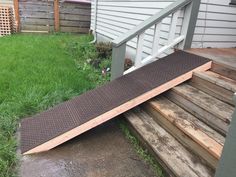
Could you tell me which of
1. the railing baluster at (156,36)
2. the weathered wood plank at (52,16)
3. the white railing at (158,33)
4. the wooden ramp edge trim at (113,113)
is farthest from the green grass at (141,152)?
the weathered wood plank at (52,16)

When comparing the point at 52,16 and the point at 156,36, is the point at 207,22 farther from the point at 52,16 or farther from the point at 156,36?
the point at 52,16

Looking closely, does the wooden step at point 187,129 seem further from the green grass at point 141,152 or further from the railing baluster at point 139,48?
the railing baluster at point 139,48

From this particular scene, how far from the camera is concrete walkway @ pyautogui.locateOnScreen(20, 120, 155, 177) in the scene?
86.2 inches

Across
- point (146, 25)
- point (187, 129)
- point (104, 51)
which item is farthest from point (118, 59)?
point (104, 51)

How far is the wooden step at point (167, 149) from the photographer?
201cm

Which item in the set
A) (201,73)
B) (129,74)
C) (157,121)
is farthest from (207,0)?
(157,121)

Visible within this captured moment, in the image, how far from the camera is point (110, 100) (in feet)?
9.06

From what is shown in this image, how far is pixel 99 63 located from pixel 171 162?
11.0ft

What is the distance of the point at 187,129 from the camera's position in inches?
89.4

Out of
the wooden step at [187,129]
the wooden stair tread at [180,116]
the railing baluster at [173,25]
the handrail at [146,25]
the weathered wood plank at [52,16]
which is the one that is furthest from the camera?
the weathered wood plank at [52,16]

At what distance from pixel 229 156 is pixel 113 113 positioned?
1.30 meters

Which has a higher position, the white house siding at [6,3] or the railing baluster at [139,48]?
the railing baluster at [139,48]

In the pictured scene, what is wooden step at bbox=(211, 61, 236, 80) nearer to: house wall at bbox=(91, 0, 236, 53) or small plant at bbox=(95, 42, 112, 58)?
house wall at bbox=(91, 0, 236, 53)

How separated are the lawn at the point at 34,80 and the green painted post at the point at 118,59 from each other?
0.81 meters
